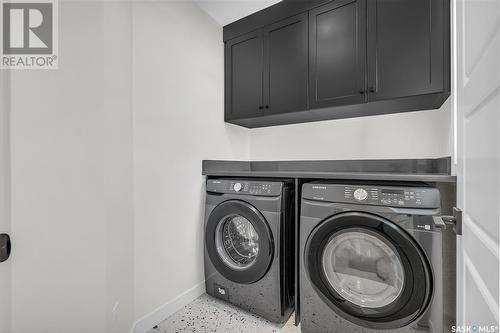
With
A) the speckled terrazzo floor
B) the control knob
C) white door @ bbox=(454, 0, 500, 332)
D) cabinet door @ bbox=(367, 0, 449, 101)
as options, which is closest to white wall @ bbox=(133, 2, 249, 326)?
the speckled terrazzo floor

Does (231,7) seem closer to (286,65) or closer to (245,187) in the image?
(286,65)

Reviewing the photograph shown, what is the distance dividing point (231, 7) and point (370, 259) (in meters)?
2.26

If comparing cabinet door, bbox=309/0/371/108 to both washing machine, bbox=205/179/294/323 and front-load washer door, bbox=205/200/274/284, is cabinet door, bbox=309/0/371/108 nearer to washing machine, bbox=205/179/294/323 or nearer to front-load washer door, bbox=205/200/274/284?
washing machine, bbox=205/179/294/323

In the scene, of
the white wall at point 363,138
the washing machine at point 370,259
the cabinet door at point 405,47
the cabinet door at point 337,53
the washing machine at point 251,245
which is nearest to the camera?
the washing machine at point 370,259

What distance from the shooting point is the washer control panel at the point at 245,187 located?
1576mm

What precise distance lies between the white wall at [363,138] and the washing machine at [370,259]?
2.28 ft

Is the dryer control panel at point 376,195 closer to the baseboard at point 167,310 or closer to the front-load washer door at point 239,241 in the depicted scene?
the front-load washer door at point 239,241

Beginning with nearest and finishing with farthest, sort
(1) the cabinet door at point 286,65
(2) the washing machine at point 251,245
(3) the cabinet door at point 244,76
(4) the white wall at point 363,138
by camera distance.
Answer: (2) the washing machine at point 251,245 < (4) the white wall at point 363,138 < (1) the cabinet door at point 286,65 < (3) the cabinet door at point 244,76

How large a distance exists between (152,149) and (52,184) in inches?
28.1

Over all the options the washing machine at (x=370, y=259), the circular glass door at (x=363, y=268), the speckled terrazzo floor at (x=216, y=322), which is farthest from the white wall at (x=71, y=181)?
the circular glass door at (x=363, y=268)

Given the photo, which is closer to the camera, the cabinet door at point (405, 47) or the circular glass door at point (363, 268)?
the circular glass door at point (363, 268)

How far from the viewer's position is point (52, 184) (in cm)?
87

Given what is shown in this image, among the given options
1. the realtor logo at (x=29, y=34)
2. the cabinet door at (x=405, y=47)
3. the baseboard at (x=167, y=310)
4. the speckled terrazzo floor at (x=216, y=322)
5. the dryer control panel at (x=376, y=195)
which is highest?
the cabinet door at (x=405, y=47)

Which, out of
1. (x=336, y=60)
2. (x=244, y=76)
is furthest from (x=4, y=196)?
(x=336, y=60)
